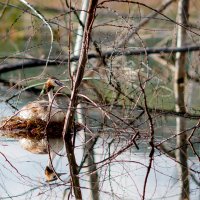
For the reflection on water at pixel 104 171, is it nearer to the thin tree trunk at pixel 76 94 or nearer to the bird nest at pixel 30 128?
the thin tree trunk at pixel 76 94

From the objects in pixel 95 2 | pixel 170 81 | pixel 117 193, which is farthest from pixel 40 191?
pixel 170 81

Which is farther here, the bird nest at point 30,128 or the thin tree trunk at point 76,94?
the bird nest at point 30,128

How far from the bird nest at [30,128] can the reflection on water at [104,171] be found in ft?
0.41

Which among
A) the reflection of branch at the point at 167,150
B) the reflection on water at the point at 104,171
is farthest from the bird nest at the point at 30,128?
the reflection of branch at the point at 167,150

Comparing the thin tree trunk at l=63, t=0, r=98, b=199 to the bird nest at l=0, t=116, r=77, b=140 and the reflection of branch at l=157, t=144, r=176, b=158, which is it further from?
the reflection of branch at l=157, t=144, r=176, b=158

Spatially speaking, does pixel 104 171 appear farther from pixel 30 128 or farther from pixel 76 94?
pixel 30 128

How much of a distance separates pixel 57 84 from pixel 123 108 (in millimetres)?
506

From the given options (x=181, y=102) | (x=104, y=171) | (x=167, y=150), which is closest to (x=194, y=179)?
(x=104, y=171)

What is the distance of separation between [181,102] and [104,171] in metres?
2.02

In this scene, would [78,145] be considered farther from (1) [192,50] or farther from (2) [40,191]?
(1) [192,50]

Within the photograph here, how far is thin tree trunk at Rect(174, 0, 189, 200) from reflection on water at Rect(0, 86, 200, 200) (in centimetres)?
2

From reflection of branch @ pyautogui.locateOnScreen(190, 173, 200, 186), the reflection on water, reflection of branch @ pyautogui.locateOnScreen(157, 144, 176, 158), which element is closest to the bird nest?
the reflection on water

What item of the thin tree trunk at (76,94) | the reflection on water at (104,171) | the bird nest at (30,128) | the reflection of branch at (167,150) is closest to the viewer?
the reflection on water at (104,171)

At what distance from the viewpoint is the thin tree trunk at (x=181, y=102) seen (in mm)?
2717
